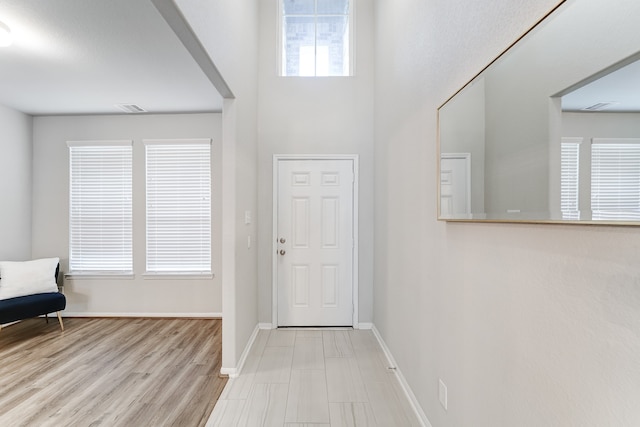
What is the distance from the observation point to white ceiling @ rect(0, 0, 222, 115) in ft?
6.92

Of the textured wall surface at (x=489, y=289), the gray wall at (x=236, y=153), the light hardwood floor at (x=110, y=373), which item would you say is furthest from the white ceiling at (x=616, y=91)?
the light hardwood floor at (x=110, y=373)

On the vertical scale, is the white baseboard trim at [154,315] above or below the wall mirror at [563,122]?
below

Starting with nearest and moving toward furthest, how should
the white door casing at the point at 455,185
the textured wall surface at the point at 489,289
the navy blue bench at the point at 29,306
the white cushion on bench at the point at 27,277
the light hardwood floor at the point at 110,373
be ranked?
1. the textured wall surface at the point at 489,289
2. the white door casing at the point at 455,185
3. the light hardwood floor at the point at 110,373
4. the navy blue bench at the point at 29,306
5. the white cushion on bench at the point at 27,277

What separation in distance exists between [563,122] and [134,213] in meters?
4.36

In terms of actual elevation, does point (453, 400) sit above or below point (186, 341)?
above

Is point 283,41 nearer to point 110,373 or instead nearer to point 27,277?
point 110,373

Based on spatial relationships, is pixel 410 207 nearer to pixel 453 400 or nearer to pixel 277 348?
pixel 453 400


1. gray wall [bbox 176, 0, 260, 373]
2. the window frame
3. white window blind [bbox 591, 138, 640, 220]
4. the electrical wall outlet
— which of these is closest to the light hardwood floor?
gray wall [bbox 176, 0, 260, 373]

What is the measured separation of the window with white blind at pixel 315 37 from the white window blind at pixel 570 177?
3.30 meters

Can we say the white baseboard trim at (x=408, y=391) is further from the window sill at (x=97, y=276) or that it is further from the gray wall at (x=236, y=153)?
the window sill at (x=97, y=276)

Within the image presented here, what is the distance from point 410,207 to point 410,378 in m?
1.19

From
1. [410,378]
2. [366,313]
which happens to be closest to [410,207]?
[410,378]

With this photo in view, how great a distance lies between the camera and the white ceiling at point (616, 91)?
25.4 inches

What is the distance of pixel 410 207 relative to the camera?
226 cm
